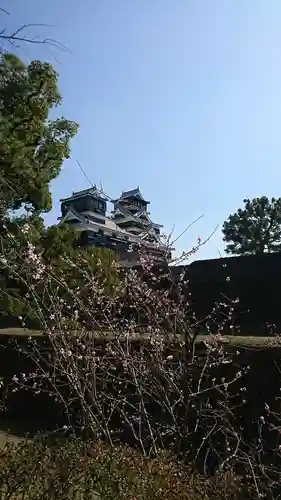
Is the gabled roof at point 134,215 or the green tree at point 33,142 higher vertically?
the green tree at point 33,142

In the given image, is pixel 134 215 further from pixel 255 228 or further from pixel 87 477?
pixel 255 228

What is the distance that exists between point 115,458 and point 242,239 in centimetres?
2912

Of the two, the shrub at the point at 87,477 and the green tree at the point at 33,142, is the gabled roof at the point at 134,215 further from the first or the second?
the shrub at the point at 87,477

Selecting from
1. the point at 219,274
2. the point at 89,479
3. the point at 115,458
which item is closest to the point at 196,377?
the point at 115,458

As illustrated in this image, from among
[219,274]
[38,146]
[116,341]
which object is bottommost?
[116,341]

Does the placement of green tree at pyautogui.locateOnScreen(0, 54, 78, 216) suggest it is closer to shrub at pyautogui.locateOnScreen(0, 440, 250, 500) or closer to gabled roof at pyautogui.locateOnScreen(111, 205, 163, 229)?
gabled roof at pyautogui.locateOnScreen(111, 205, 163, 229)

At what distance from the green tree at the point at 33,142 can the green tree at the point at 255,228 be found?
2272 cm

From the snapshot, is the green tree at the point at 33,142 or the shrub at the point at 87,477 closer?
the shrub at the point at 87,477

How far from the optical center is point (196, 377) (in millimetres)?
5457

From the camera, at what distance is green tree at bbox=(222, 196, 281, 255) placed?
30.2 meters

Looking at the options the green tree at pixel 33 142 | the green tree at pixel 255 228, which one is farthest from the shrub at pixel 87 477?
the green tree at pixel 255 228

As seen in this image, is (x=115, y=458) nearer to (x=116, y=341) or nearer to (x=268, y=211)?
(x=116, y=341)

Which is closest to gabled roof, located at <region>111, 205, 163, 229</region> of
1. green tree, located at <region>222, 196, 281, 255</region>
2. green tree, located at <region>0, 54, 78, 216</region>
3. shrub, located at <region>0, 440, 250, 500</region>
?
green tree, located at <region>0, 54, 78, 216</region>

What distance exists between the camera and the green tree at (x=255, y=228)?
30.2m
